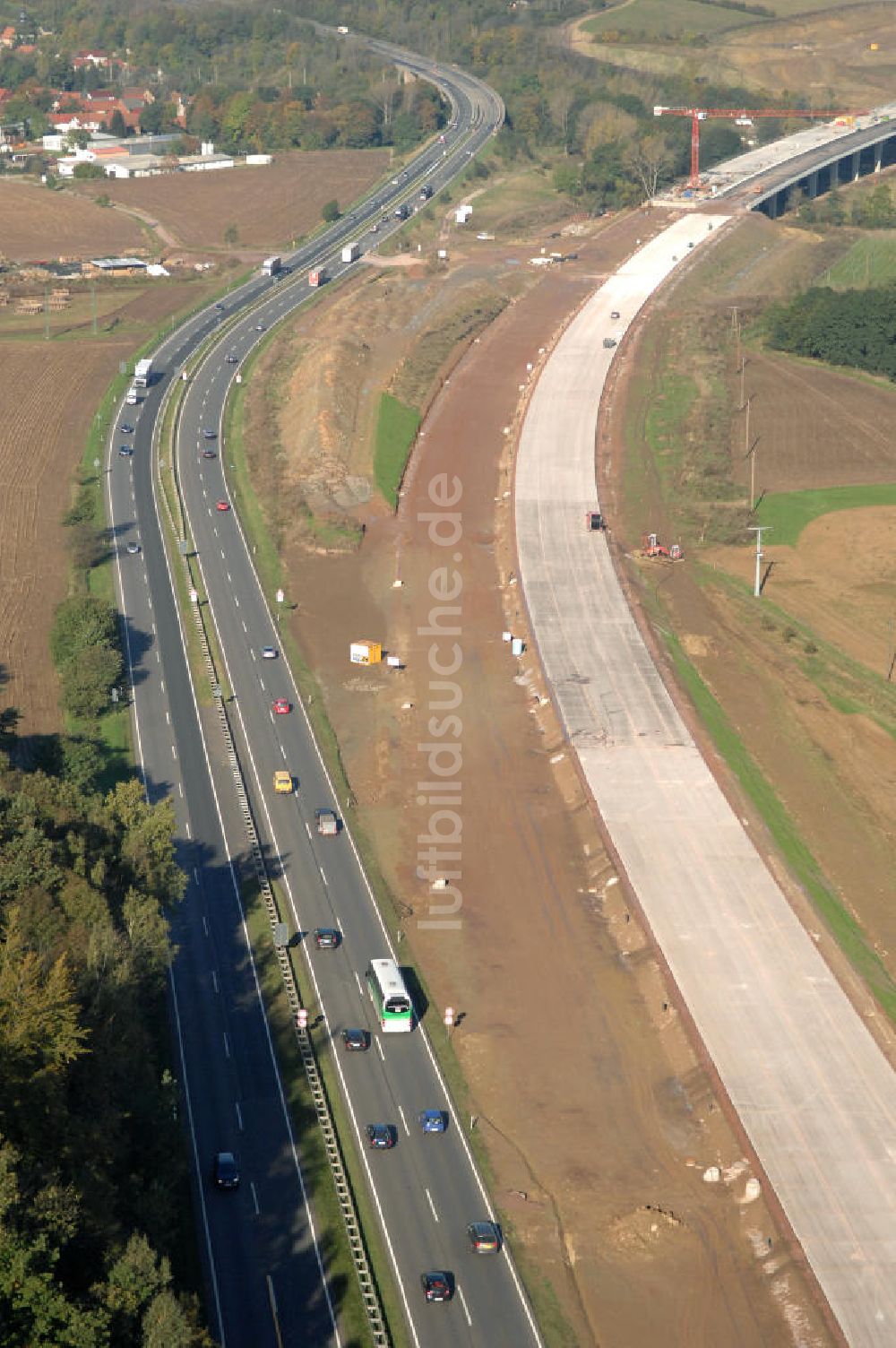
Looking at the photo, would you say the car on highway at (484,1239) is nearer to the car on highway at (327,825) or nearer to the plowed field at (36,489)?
the car on highway at (327,825)

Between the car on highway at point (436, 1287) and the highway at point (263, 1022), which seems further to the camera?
the highway at point (263, 1022)

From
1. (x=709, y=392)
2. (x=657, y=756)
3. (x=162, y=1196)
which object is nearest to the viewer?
(x=162, y=1196)

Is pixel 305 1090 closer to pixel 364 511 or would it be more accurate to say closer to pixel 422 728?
pixel 422 728

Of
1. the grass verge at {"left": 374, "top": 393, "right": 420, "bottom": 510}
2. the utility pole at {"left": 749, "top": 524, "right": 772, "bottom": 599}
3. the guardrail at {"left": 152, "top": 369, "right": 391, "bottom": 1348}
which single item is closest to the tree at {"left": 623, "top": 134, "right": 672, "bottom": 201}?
the grass verge at {"left": 374, "top": 393, "right": 420, "bottom": 510}

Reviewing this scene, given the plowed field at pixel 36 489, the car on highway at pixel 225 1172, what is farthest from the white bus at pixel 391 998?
the plowed field at pixel 36 489

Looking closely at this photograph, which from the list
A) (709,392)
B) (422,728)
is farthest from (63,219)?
(422,728)
